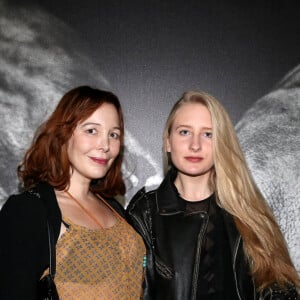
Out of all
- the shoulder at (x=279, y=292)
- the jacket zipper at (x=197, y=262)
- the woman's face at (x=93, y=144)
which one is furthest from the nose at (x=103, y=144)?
the shoulder at (x=279, y=292)

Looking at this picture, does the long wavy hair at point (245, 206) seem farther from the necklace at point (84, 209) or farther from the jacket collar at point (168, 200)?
the necklace at point (84, 209)

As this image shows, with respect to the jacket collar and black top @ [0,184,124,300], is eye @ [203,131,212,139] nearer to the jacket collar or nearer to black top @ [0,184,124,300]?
the jacket collar

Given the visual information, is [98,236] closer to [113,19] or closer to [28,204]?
[28,204]

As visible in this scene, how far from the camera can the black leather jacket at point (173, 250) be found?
202cm

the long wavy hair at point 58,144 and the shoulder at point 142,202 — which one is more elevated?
the long wavy hair at point 58,144

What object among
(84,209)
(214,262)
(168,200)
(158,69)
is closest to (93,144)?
(84,209)

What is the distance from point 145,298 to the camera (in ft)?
6.82

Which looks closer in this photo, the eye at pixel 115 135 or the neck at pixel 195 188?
the eye at pixel 115 135

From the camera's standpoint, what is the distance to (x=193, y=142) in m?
2.10

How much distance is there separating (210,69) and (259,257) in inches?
48.3

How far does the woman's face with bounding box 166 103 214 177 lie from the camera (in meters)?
2.11

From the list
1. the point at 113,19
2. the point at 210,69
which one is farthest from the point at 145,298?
the point at 113,19

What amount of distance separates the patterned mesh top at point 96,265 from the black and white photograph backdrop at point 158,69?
0.85m

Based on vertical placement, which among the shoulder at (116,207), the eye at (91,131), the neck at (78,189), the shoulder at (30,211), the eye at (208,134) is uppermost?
the eye at (208,134)
